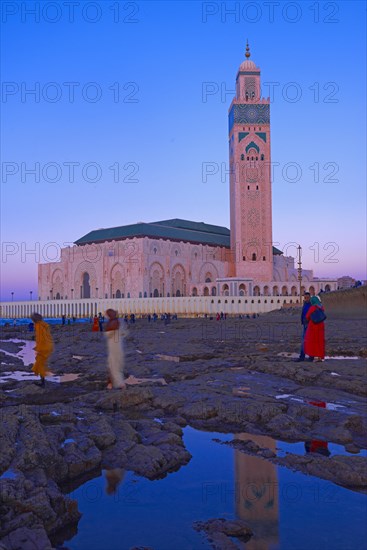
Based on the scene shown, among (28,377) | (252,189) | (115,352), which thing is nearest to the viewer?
(115,352)

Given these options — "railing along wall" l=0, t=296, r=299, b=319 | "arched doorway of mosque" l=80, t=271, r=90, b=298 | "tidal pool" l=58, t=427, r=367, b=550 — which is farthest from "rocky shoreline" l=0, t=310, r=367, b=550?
"arched doorway of mosque" l=80, t=271, r=90, b=298

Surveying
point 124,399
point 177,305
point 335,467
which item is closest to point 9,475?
point 335,467

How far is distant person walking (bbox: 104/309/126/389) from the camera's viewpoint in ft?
25.3

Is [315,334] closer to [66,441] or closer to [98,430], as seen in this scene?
[98,430]

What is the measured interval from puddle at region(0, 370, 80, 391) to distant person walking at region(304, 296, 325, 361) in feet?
16.1

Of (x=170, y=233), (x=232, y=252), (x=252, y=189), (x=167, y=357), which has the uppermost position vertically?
(x=252, y=189)

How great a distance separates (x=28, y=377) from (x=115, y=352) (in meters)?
2.82

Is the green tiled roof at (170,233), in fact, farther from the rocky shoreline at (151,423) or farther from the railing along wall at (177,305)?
the rocky shoreline at (151,423)

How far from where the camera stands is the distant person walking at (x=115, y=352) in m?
7.70

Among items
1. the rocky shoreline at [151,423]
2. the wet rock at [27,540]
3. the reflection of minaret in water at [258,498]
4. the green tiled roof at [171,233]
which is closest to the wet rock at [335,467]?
the rocky shoreline at [151,423]

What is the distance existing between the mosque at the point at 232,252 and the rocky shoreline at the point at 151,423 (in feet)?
173

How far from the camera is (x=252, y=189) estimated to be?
6569 cm

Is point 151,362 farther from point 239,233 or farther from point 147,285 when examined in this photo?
point 239,233

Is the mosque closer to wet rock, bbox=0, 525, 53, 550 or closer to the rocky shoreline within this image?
the rocky shoreline
